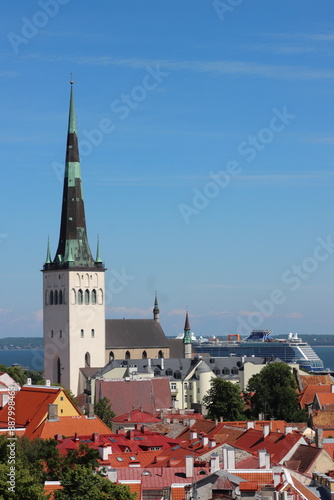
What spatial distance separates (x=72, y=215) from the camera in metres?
112

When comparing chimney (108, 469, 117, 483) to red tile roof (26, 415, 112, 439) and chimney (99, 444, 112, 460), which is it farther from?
red tile roof (26, 415, 112, 439)

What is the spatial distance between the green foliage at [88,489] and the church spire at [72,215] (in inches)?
2895

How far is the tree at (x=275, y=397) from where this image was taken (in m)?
91.3

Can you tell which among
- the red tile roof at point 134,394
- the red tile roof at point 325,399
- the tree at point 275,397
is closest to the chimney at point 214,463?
the tree at point 275,397

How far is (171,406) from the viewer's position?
96.8 meters

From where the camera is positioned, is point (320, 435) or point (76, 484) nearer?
point (76, 484)

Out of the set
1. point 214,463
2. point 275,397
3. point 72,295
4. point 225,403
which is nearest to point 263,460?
point 214,463

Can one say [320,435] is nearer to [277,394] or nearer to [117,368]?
[277,394]

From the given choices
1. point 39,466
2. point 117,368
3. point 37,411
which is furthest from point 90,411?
point 117,368

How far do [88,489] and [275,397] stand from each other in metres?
55.7

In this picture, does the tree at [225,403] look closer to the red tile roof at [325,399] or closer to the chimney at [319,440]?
the red tile roof at [325,399]

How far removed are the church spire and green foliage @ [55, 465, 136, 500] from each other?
241ft

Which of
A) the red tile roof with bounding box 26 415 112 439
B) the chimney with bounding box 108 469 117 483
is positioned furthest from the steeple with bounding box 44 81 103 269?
the chimney with bounding box 108 469 117 483

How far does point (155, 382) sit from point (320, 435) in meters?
42.2
